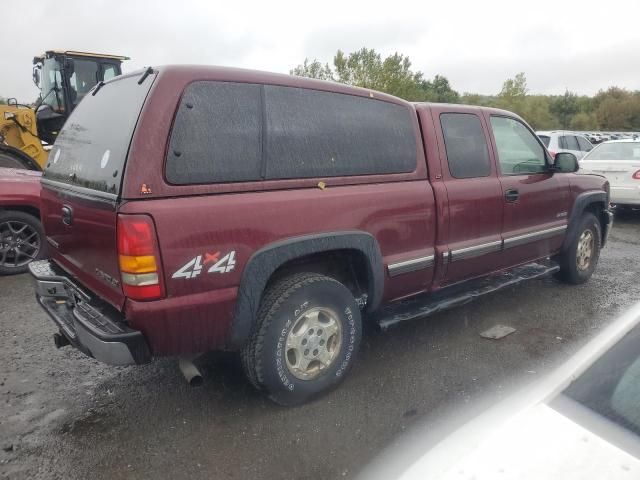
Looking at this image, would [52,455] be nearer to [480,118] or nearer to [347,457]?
[347,457]

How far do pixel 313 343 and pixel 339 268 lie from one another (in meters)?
0.58

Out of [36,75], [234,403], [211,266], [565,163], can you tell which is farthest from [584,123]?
[211,266]

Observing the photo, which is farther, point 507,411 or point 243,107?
point 243,107

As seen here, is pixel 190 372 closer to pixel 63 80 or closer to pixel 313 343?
pixel 313 343

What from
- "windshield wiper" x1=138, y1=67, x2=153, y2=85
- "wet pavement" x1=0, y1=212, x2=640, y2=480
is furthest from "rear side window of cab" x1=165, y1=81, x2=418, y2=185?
"wet pavement" x1=0, y1=212, x2=640, y2=480

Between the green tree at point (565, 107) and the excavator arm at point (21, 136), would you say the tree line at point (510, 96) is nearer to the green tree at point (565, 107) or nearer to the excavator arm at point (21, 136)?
the green tree at point (565, 107)

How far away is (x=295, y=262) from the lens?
2912 millimetres

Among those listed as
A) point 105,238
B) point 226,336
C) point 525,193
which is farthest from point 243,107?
point 525,193

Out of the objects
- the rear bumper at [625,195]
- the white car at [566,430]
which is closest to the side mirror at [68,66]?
the white car at [566,430]

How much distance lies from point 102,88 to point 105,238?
49.4 inches

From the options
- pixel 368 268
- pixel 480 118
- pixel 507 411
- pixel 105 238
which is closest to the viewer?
pixel 507 411

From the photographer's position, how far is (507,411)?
1.48m

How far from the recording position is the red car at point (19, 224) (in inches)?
210

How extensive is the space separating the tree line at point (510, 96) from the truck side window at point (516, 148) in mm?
19533
